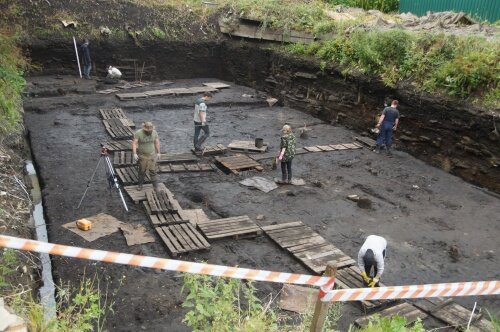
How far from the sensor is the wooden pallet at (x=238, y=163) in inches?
452

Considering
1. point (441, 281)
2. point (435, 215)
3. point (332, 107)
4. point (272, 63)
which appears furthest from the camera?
point (272, 63)

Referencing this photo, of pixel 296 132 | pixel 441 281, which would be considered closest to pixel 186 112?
pixel 296 132

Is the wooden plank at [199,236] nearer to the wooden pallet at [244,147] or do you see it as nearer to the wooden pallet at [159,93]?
the wooden pallet at [244,147]

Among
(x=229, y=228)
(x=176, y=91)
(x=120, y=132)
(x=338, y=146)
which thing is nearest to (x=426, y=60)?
(x=338, y=146)

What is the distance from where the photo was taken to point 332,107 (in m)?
16.1

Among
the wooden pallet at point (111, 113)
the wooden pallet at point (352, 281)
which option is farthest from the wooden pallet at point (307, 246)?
the wooden pallet at point (111, 113)

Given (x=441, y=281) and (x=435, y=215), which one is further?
(x=435, y=215)

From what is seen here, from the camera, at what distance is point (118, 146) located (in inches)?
488

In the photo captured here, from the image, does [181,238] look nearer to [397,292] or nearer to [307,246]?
[307,246]

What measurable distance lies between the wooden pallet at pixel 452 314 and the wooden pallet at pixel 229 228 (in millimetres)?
3163

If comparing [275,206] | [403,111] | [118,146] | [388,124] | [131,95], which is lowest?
[275,206]

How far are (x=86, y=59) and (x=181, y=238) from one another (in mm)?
13443

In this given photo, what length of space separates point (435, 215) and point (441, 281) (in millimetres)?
2536

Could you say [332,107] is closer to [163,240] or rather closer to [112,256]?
[163,240]
